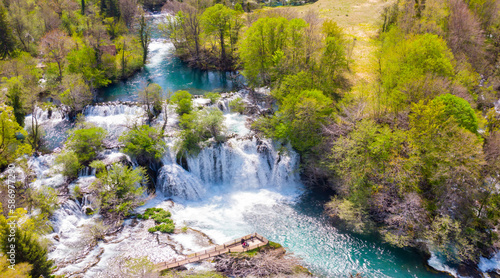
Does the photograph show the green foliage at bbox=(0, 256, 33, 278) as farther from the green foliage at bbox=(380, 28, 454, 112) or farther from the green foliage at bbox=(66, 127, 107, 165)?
the green foliage at bbox=(380, 28, 454, 112)

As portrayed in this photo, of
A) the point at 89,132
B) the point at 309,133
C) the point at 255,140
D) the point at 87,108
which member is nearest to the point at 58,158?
the point at 89,132

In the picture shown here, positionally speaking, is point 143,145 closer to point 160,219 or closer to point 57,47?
point 160,219

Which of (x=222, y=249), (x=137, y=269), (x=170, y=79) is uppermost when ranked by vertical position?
(x=170, y=79)

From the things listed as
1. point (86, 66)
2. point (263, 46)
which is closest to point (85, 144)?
point (86, 66)

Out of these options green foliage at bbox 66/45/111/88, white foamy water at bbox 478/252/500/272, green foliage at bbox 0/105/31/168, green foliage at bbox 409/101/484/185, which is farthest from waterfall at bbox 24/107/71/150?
white foamy water at bbox 478/252/500/272

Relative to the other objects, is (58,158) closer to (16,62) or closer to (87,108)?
(87,108)

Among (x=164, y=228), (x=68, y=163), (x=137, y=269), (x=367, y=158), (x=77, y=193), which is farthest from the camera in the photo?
(x=68, y=163)
